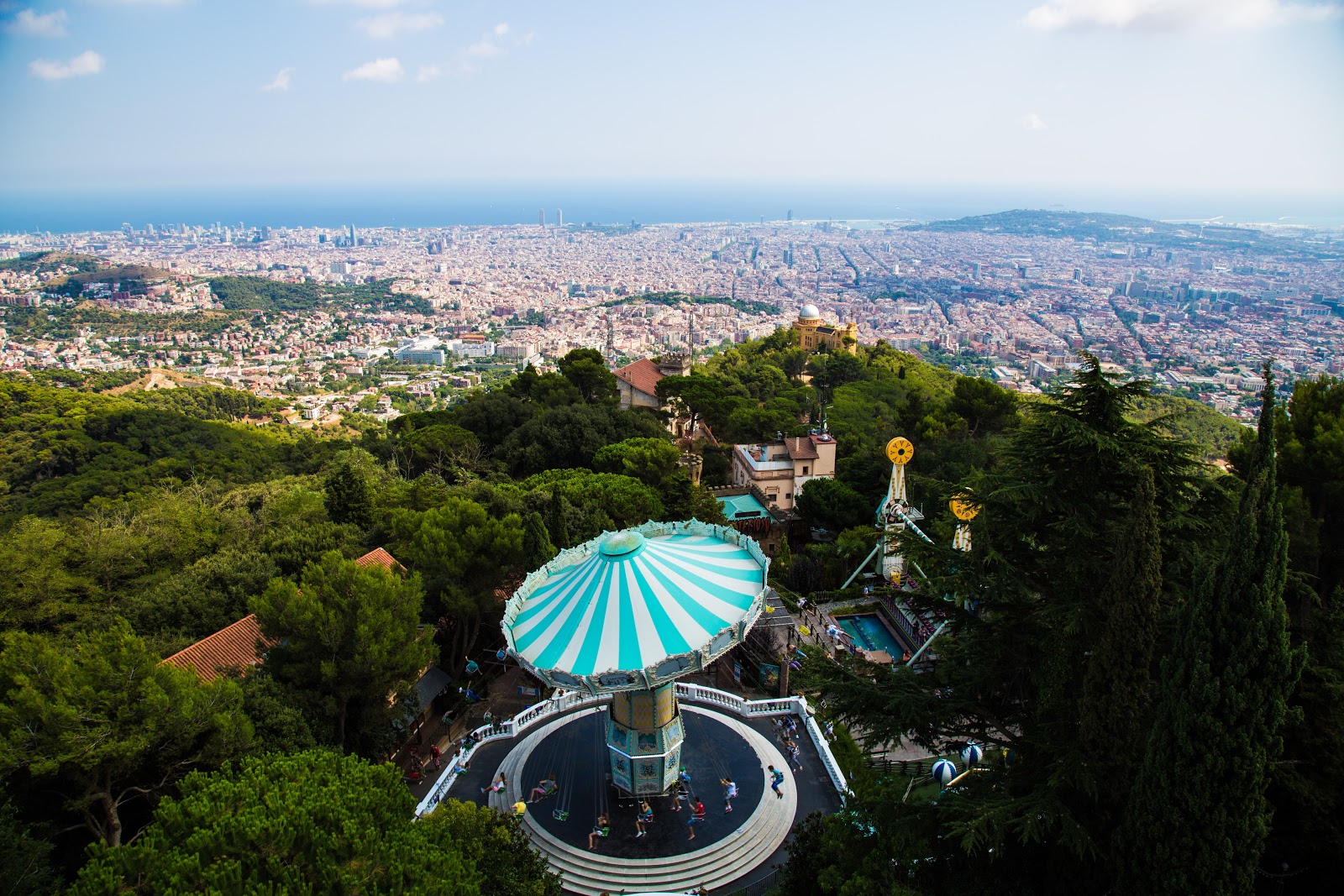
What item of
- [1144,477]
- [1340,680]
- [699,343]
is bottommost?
→ [699,343]

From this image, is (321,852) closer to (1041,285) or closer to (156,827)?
(156,827)

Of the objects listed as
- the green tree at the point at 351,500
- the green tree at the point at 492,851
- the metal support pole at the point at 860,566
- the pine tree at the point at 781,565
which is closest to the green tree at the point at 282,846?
the green tree at the point at 492,851

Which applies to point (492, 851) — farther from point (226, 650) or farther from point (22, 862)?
point (226, 650)

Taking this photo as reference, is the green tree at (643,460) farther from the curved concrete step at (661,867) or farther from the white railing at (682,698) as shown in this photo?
the curved concrete step at (661,867)

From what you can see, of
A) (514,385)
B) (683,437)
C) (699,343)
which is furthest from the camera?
(699,343)

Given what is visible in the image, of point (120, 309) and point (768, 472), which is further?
point (120, 309)

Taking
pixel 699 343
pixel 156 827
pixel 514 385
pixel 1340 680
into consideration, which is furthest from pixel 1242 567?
pixel 699 343

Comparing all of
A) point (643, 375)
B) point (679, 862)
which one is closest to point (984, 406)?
point (643, 375)
